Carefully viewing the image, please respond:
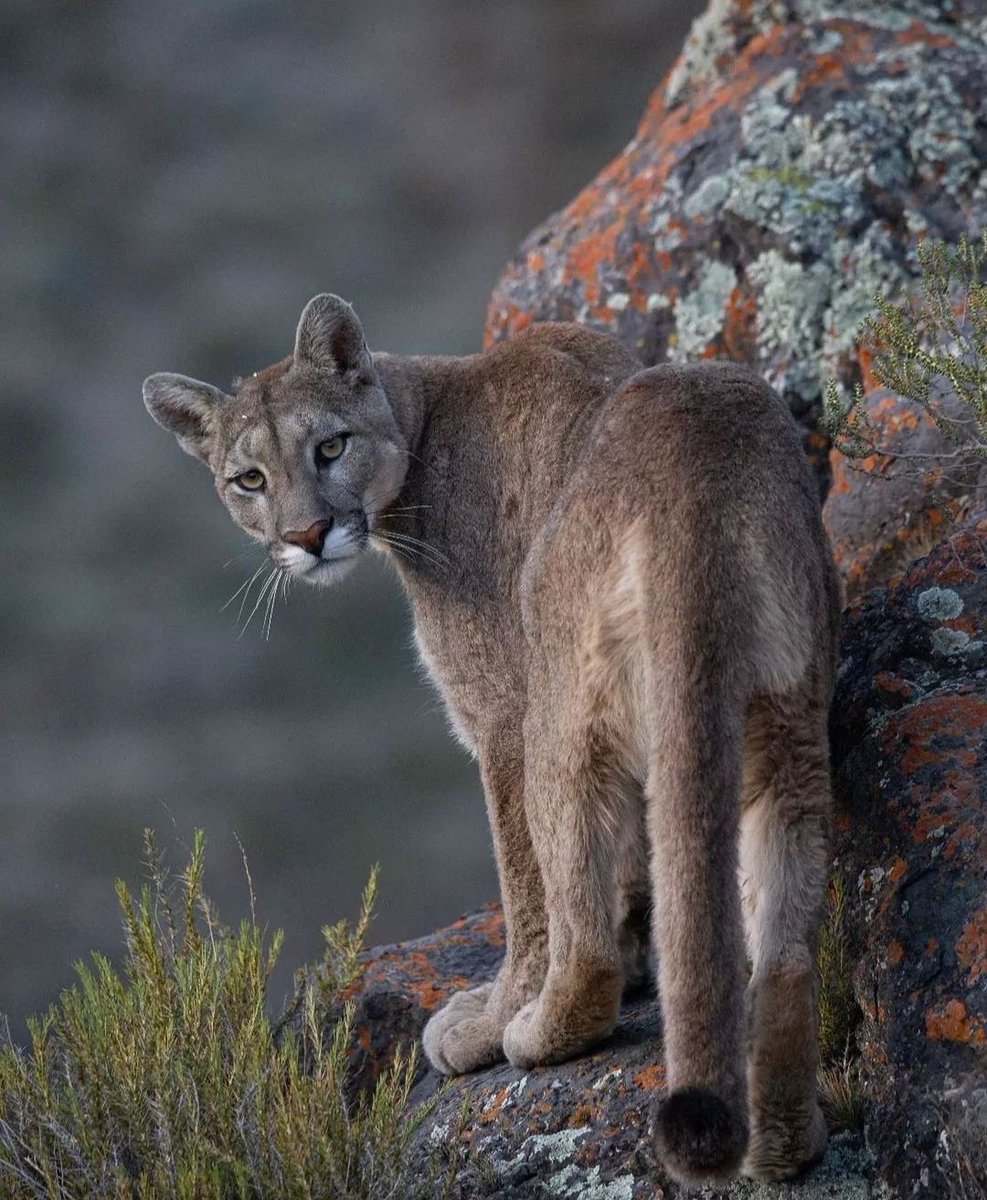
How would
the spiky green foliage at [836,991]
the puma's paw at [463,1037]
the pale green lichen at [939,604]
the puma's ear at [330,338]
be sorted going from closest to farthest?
the spiky green foliage at [836,991], the pale green lichen at [939,604], the puma's paw at [463,1037], the puma's ear at [330,338]

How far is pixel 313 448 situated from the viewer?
16.5ft

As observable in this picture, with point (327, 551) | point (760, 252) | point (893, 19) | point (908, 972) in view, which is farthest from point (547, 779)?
point (893, 19)

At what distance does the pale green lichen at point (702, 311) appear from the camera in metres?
6.10

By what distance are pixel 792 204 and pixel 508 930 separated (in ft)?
9.32

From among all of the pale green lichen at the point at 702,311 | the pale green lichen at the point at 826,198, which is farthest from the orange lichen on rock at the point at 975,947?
the pale green lichen at the point at 702,311

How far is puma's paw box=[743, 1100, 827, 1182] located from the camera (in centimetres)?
336

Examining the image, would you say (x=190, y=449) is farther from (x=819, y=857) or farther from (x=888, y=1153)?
(x=888, y=1153)

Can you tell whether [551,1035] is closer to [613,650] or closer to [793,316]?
[613,650]

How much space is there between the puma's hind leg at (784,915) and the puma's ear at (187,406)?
2382 millimetres

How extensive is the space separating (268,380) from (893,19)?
3.06 m

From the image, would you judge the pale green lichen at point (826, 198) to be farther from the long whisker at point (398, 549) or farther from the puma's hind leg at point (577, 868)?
the puma's hind leg at point (577, 868)

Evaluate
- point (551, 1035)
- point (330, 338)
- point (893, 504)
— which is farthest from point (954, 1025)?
point (330, 338)

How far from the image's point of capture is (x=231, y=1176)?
3443 mm

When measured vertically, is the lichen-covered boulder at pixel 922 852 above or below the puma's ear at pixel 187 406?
below
